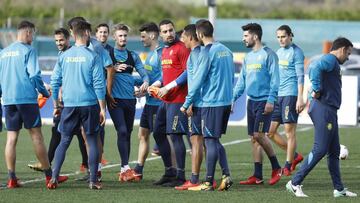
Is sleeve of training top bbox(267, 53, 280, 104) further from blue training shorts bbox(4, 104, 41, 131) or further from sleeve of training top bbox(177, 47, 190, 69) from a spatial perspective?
blue training shorts bbox(4, 104, 41, 131)

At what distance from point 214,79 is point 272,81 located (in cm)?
158

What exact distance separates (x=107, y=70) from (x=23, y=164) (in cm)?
323

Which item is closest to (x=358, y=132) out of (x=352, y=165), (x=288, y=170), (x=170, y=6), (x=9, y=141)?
(x=352, y=165)

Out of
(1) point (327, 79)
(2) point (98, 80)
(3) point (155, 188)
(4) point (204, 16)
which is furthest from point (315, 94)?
(4) point (204, 16)

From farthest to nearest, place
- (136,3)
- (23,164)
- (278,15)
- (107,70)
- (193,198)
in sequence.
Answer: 1. (136,3)
2. (278,15)
3. (23,164)
4. (107,70)
5. (193,198)

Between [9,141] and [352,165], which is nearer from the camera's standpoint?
[9,141]

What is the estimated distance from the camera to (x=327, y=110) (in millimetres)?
13867

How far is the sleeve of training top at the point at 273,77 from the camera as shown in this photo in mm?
15695

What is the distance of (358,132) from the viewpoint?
26.1 m

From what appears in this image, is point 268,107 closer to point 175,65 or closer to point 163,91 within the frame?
point 175,65

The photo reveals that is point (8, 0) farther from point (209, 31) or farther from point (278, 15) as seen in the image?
point (209, 31)

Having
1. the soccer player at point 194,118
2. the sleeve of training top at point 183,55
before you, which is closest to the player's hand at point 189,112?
the soccer player at point 194,118

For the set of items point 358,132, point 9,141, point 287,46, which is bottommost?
point 358,132

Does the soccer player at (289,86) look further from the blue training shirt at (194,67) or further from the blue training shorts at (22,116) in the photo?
the blue training shorts at (22,116)
